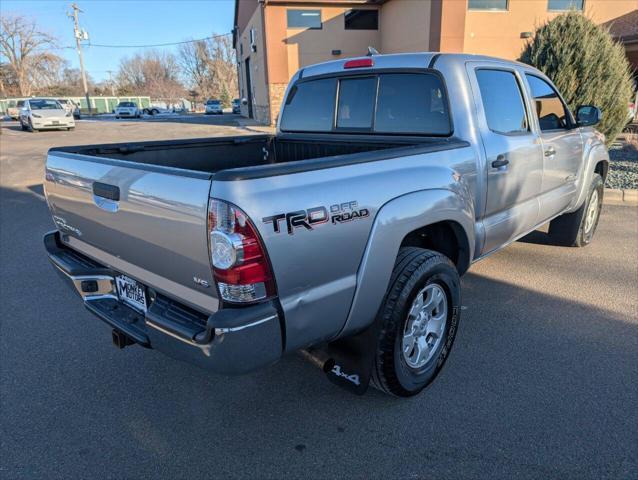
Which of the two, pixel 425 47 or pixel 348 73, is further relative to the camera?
pixel 425 47

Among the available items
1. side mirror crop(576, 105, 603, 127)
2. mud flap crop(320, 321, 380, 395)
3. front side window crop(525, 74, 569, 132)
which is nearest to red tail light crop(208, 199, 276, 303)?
mud flap crop(320, 321, 380, 395)

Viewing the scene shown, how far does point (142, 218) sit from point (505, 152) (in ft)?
8.66

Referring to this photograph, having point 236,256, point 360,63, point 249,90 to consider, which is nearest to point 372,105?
point 360,63

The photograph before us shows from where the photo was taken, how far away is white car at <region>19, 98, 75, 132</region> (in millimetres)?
23453

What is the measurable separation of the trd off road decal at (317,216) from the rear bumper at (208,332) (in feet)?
1.16

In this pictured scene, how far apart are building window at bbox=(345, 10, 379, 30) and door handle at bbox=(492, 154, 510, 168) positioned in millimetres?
22580

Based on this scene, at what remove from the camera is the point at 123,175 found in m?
2.30

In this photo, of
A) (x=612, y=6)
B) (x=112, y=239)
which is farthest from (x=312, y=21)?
(x=112, y=239)

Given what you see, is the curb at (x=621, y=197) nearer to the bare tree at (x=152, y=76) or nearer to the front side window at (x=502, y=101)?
the front side window at (x=502, y=101)

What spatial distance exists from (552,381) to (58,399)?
125 inches

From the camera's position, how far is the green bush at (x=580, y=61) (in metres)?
9.07

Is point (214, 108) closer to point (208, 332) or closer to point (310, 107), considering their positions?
point (310, 107)

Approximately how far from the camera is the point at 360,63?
3.76 m

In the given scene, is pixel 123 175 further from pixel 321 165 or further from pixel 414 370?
pixel 414 370
